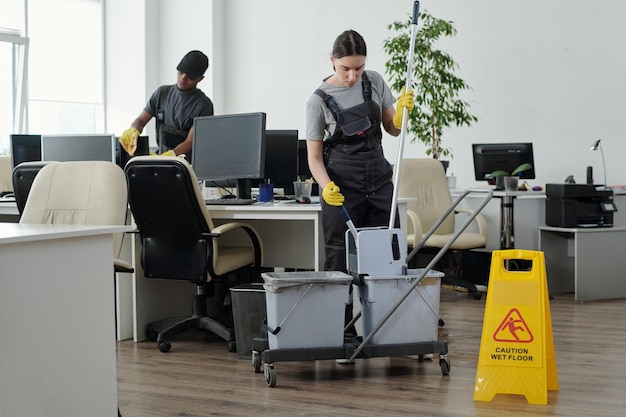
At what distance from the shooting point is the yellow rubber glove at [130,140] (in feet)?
16.0

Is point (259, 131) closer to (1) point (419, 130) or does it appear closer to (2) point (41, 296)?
(2) point (41, 296)

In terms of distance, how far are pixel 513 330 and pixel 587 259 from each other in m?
2.95

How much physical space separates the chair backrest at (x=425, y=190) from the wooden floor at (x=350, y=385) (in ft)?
5.15

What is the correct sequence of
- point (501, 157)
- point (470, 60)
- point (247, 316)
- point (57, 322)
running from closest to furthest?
point (57, 322)
point (247, 316)
point (501, 157)
point (470, 60)

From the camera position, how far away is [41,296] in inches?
92.7

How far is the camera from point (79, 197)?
3475 mm

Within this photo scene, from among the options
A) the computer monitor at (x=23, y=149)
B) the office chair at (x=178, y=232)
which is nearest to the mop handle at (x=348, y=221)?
the office chair at (x=178, y=232)

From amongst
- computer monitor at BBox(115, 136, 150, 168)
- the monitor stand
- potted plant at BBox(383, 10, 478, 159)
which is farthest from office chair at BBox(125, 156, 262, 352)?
potted plant at BBox(383, 10, 478, 159)

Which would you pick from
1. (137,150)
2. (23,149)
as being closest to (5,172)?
(23,149)

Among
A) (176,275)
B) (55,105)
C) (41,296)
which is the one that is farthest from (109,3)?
(41,296)

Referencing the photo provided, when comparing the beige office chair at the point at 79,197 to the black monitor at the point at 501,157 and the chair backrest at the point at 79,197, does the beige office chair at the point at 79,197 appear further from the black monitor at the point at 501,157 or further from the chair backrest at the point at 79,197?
the black monitor at the point at 501,157

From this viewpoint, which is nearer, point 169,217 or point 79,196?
point 79,196

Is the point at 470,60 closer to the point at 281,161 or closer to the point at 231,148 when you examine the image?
the point at 281,161

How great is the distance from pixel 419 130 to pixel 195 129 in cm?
305
